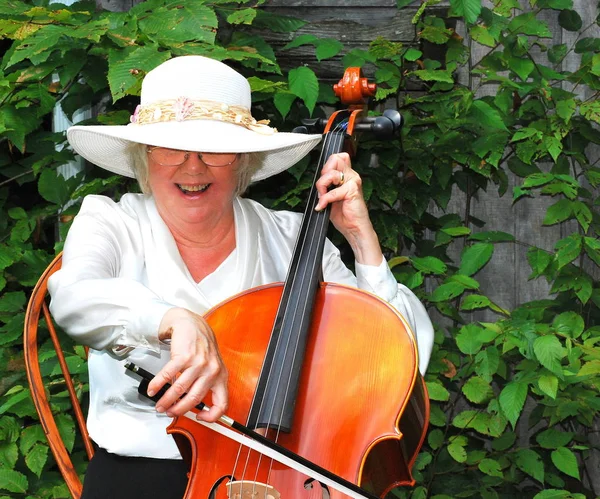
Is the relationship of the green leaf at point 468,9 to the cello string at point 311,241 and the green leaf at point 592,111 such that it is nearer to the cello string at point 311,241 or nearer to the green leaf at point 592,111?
the green leaf at point 592,111

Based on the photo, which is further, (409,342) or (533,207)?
(533,207)

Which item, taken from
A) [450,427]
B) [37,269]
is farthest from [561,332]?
[37,269]

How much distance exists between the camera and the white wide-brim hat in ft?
5.41

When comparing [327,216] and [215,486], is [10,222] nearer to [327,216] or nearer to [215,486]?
[327,216]

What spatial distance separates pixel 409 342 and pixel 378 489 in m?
0.25

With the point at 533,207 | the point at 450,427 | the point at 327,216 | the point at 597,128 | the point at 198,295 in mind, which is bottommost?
the point at 450,427

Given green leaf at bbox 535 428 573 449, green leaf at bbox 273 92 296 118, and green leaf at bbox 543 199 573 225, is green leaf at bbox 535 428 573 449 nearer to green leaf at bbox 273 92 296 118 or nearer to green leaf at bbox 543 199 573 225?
green leaf at bbox 543 199 573 225

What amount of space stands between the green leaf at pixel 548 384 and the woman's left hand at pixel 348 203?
599 millimetres

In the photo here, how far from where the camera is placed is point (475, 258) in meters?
2.44

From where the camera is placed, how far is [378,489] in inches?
60.9

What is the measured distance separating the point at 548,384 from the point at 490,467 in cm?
37

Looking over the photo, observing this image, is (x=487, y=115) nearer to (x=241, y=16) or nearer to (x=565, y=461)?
(x=241, y=16)

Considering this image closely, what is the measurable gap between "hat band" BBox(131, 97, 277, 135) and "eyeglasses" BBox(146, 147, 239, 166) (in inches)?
2.3

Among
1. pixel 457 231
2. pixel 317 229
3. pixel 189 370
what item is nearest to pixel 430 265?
pixel 457 231
